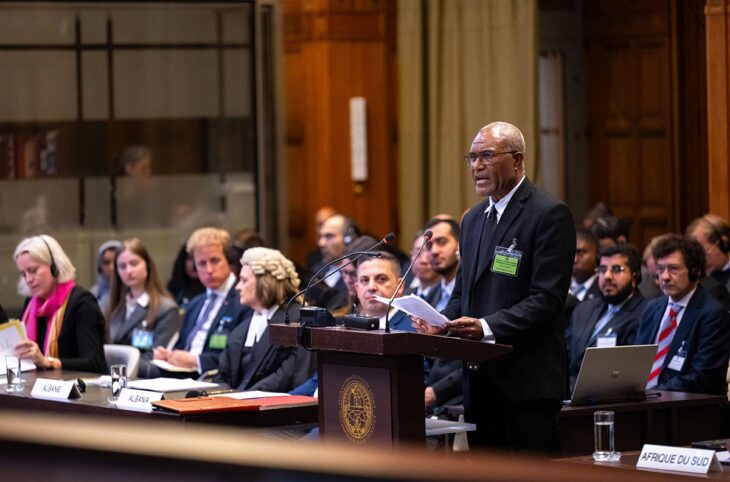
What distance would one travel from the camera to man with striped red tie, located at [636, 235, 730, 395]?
5.29 meters

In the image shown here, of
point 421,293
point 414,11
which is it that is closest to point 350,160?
point 414,11

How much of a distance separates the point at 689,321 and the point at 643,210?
5.76m

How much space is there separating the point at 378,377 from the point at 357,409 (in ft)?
0.43

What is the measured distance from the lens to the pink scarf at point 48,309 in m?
6.19

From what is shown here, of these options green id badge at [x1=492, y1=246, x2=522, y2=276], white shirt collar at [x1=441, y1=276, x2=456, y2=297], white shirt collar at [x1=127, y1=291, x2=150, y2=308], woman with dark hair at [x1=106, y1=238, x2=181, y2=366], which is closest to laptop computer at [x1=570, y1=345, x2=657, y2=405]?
green id badge at [x1=492, y1=246, x2=522, y2=276]

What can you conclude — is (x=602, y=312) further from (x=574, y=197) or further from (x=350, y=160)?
(x=574, y=197)

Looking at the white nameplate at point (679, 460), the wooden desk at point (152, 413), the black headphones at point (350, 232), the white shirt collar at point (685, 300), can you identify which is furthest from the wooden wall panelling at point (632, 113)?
Result: the white nameplate at point (679, 460)

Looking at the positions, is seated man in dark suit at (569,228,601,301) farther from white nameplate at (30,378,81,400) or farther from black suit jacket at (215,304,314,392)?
white nameplate at (30,378,81,400)

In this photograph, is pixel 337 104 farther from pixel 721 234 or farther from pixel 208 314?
pixel 721 234

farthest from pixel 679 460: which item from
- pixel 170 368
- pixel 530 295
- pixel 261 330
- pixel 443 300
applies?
pixel 170 368

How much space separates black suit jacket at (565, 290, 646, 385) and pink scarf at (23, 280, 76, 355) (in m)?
2.34

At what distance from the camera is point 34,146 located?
32.0 feet

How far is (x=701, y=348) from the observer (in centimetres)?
532

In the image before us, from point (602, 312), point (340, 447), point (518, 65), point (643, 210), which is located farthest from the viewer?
point (643, 210)
